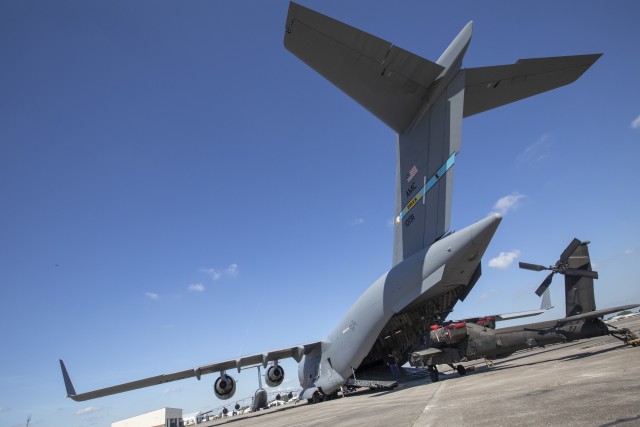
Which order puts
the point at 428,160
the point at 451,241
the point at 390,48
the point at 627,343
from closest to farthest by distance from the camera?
the point at 390,48 < the point at 451,241 < the point at 428,160 < the point at 627,343

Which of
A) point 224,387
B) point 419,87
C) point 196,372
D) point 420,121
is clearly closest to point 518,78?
point 419,87

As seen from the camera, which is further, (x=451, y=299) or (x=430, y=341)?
(x=430, y=341)

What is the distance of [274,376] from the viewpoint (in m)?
14.6

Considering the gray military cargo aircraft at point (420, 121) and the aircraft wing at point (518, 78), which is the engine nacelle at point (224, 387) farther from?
the aircraft wing at point (518, 78)

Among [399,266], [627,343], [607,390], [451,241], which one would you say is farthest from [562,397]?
[627,343]

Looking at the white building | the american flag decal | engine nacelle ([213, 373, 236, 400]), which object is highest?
the american flag decal

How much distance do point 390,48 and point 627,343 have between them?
10.5 m

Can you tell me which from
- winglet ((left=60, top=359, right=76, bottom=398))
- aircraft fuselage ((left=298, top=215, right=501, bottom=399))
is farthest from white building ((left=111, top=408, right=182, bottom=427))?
aircraft fuselage ((left=298, top=215, right=501, bottom=399))

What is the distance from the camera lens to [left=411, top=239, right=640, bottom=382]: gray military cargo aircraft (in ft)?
35.5

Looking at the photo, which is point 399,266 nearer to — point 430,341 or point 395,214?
point 395,214

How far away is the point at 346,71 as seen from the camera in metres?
7.50

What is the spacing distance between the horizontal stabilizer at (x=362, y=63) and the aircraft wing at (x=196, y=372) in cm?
981

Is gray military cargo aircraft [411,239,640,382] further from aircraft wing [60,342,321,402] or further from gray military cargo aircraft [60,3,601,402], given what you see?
aircraft wing [60,342,321,402]

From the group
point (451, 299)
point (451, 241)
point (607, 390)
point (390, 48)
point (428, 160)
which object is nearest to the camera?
point (607, 390)
